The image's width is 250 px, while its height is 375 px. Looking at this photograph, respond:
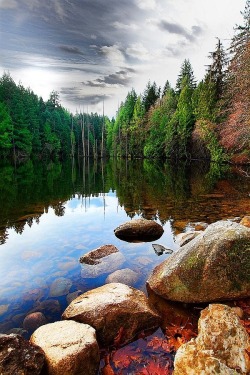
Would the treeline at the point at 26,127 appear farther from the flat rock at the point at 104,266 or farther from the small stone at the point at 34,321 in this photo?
the small stone at the point at 34,321

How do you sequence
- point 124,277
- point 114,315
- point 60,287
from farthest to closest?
point 124,277
point 60,287
point 114,315

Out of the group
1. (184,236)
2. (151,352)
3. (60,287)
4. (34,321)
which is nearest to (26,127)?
(184,236)

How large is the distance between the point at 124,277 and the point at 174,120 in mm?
44295

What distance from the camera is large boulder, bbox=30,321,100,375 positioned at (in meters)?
3.29

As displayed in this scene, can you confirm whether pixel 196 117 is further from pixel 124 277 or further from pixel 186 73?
pixel 124 277

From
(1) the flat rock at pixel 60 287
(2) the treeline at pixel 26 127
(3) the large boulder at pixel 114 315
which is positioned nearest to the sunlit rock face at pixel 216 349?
(3) the large boulder at pixel 114 315

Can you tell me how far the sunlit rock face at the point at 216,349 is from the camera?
279cm

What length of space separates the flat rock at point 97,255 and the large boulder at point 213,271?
2290mm

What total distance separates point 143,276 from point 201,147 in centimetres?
4021

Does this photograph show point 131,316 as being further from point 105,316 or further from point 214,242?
point 214,242

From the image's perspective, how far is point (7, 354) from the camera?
3.11 meters

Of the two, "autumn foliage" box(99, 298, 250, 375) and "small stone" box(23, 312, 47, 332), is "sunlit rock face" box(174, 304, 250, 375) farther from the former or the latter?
"small stone" box(23, 312, 47, 332)

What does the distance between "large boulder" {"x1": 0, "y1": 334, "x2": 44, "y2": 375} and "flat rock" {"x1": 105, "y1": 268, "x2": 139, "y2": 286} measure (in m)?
2.79

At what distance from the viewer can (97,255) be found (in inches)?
284
